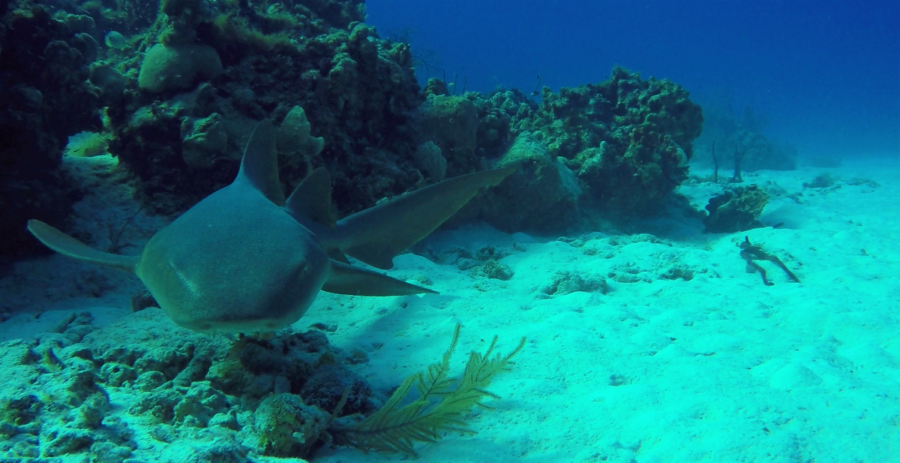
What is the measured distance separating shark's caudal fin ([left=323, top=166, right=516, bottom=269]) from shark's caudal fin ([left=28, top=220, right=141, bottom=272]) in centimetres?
113

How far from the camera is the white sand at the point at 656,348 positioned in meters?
2.22

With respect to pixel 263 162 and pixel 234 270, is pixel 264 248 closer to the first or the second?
pixel 234 270

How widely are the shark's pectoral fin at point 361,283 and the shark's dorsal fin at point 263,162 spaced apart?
1.01 metres

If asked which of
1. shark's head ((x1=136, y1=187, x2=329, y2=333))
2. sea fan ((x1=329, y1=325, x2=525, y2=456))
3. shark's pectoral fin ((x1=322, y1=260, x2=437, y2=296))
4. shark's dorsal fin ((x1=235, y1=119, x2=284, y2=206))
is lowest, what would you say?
sea fan ((x1=329, y1=325, x2=525, y2=456))

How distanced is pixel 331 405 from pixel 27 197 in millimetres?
3691

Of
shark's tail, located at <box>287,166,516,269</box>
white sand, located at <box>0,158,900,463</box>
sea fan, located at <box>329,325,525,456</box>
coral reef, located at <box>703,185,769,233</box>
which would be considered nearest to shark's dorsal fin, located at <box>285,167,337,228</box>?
shark's tail, located at <box>287,166,516,269</box>

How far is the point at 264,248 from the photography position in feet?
6.26

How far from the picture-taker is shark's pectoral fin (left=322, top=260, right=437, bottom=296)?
7.91 ft

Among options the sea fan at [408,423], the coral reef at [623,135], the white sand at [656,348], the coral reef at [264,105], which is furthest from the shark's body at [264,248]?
the coral reef at [623,135]

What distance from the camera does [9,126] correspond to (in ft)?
12.0

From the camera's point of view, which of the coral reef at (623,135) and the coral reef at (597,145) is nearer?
the coral reef at (597,145)

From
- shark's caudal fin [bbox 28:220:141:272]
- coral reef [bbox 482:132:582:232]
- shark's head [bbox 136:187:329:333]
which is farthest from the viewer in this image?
coral reef [bbox 482:132:582:232]

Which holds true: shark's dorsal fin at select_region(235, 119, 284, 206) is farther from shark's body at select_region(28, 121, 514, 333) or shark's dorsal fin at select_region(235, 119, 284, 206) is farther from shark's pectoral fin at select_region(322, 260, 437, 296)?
shark's pectoral fin at select_region(322, 260, 437, 296)

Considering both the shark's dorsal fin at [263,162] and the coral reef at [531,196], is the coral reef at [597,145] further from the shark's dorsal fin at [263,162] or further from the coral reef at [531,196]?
the shark's dorsal fin at [263,162]
